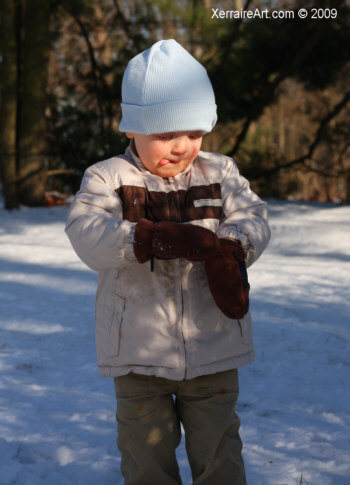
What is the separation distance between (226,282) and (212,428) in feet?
1.34

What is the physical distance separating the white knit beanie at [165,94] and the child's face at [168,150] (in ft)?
0.11

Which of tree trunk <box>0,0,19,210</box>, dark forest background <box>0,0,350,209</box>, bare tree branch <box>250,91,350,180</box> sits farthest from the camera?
tree trunk <box>0,0,19,210</box>

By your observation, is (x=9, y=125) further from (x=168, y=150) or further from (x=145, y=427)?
(x=145, y=427)

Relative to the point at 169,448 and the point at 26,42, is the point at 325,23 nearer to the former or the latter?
the point at 26,42

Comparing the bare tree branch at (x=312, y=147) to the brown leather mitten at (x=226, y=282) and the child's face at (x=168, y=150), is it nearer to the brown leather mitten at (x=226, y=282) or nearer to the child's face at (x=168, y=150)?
the child's face at (x=168, y=150)

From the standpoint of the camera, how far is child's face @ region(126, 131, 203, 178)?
1770 millimetres

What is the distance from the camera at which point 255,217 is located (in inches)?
72.6

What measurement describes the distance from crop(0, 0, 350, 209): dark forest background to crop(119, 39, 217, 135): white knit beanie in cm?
679

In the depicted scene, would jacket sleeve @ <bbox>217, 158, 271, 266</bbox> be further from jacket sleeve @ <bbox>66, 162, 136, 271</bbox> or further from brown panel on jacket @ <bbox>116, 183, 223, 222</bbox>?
jacket sleeve @ <bbox>66, 162, 136, 271</bbox>

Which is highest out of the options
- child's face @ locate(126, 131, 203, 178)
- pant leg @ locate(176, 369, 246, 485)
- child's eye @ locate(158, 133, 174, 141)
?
child's eye @ locate(158, 133, 174, 141)

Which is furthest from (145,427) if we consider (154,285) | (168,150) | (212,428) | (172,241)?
(168,150)

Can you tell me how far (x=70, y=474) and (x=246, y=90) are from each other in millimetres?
7855

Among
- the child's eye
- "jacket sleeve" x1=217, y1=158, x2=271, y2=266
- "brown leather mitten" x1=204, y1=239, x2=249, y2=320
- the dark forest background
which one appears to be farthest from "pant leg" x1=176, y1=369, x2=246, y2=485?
the dark forest background

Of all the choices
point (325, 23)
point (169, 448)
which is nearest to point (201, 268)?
point (169, 448)
